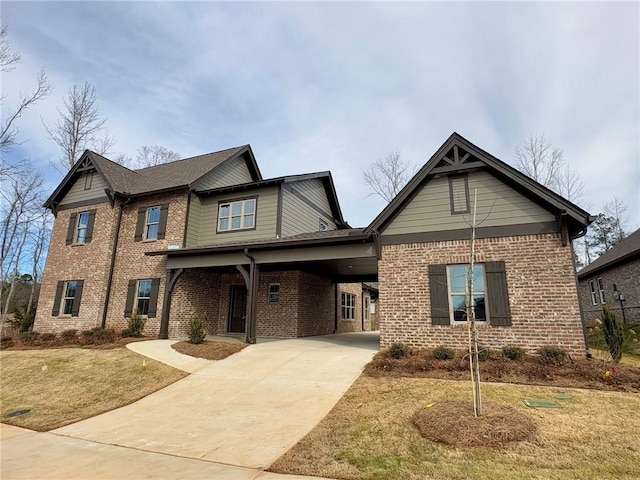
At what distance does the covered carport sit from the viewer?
1116cm

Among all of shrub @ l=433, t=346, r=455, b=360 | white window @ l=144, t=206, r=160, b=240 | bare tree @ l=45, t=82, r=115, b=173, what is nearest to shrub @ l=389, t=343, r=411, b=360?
shrub @ l=433, t=346, r=455, b=360

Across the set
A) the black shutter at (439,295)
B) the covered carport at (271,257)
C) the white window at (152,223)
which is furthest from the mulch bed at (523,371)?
the white window at (152,223)

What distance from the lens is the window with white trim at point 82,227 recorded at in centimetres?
1697

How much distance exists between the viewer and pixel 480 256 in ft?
31.2

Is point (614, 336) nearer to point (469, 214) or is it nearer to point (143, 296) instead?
point (469, 214)

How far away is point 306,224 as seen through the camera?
1747 centimetres

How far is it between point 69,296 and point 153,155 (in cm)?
2127

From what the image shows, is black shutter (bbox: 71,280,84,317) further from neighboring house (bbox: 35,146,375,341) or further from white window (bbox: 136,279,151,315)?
white window (bbox: 136,279,151,315)

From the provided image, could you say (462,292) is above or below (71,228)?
below

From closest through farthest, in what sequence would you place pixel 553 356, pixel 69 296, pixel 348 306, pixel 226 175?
pixel 553 356
pixel 69 296
pixel 226 175
pixel 348 306

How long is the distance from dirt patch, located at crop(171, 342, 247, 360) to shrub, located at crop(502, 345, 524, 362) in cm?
755

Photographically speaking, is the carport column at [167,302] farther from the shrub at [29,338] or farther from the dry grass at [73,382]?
the shrub at [29,338]

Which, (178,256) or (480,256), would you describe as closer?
(480,256)

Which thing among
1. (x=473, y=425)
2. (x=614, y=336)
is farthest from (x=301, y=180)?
(x=473, y=425)
